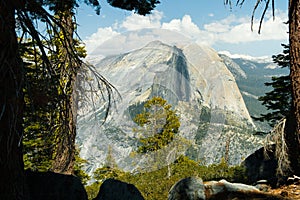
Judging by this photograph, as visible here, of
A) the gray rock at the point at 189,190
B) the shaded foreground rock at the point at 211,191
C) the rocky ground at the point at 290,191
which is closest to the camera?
the rocky ground at the point at 290,191

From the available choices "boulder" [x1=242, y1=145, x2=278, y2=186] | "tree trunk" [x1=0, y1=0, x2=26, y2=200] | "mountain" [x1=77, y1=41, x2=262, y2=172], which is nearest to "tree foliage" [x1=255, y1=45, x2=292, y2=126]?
"boulder" [x1=242, y1=145, x2=278, y2=186]

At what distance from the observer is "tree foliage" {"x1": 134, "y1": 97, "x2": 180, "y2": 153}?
22359 mm

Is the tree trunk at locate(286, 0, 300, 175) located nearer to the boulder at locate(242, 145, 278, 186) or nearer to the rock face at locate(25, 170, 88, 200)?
the rock face at locate(25, 170, 88, 200)

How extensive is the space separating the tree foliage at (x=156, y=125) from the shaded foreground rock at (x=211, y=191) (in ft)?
52.0

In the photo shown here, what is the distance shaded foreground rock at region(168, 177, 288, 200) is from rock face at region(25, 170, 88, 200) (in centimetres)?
261

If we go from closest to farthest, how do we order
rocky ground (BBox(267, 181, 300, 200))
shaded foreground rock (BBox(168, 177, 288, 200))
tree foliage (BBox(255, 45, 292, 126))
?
rocky ground (BBox(267, 181, 300, 200)), shaded foreground rock (BBox(168, 177, 288, 200)), tree foliage (BBox(255, 45, 292, 126))

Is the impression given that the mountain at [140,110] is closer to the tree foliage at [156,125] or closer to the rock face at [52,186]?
the tree foliage at [156,125]

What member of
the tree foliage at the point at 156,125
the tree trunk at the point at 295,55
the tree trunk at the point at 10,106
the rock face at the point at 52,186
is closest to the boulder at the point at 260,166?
the tree trunk at the point at 295,55

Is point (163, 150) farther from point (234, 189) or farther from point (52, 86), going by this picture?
point (52, 86)

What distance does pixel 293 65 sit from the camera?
174 inches

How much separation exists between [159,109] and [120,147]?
1033 cm

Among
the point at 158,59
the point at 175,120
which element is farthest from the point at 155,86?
the point at 158,59

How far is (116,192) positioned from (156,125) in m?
18.2

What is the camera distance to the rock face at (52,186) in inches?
153
